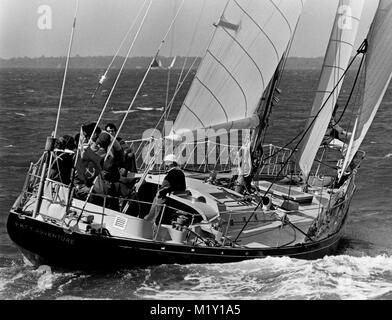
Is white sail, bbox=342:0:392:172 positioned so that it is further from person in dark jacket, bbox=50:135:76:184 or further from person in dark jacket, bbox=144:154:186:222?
person in dark jacket, bbox=50:135:76:184

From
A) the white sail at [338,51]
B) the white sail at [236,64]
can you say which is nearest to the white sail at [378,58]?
the white sail at [338,51]

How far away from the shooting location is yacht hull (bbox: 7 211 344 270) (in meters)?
A: 12.2

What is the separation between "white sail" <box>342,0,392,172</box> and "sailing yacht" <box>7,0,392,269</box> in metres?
0.02

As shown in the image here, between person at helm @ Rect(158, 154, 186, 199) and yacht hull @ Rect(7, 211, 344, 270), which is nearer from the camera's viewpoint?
yacht hull @ Rect(7, 211, 344, 270)

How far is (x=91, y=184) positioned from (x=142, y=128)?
28.2m

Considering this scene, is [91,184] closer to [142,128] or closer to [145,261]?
[145,261]

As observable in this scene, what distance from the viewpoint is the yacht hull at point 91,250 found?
12.2 m

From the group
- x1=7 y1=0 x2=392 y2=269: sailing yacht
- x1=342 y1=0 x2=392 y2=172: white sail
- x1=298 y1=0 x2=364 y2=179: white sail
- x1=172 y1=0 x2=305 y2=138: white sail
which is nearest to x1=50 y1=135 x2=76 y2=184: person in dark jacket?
x1=7 y1=0 x2=392 y2=269: sailing yacht

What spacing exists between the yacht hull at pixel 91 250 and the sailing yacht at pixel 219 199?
0.7 inches

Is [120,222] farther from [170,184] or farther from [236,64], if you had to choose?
[236,64]

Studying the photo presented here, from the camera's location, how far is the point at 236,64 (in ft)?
45.8

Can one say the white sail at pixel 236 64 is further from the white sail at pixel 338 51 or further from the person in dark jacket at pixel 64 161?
the white sail at pixel 338 51
